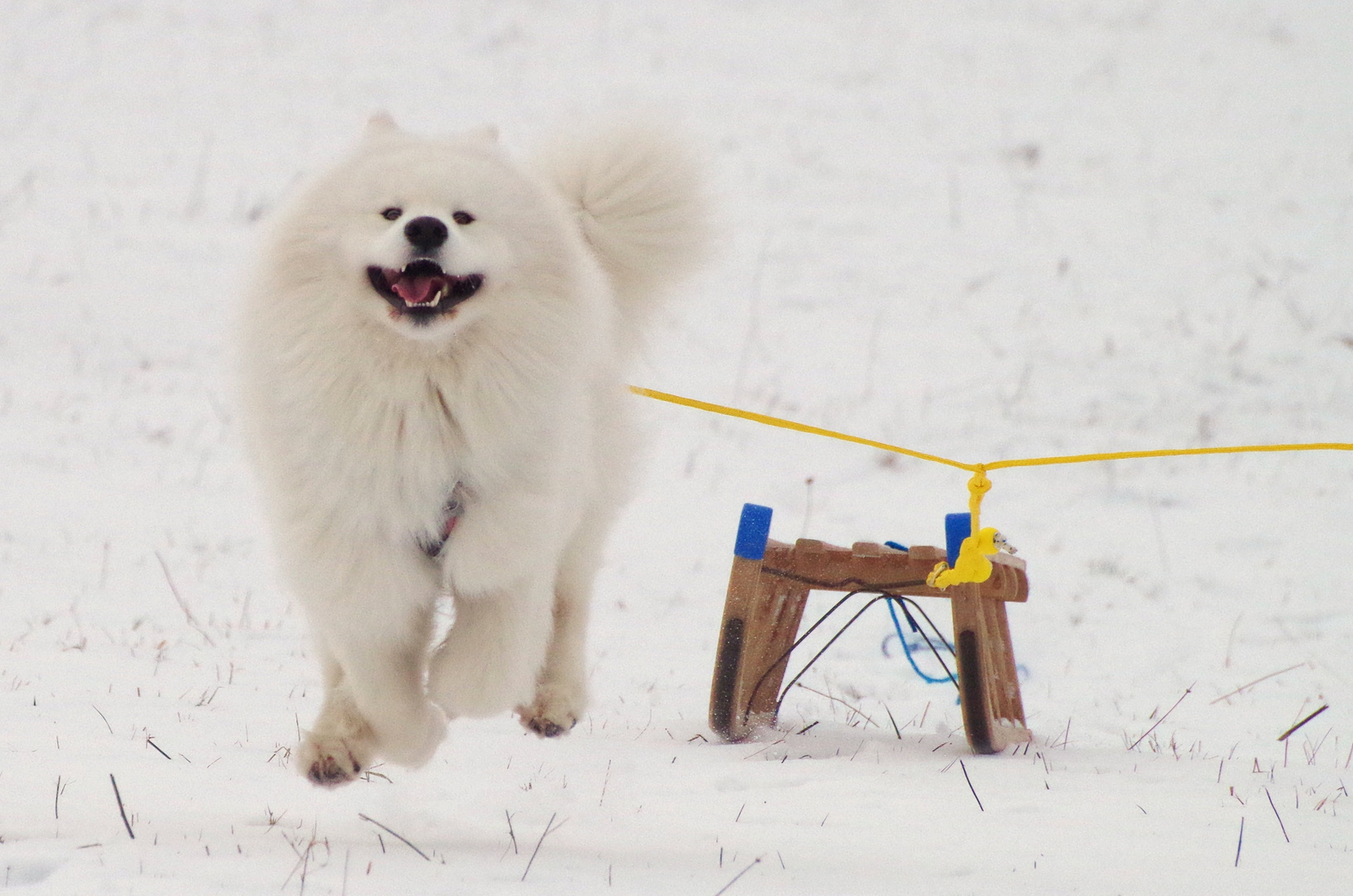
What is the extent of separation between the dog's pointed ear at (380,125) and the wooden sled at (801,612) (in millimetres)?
1280

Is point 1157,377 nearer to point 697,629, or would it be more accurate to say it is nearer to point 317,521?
point 697,629

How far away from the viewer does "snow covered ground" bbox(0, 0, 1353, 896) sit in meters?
2.61

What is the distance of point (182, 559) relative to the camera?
5070 millimetres

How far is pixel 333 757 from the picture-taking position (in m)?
2.64

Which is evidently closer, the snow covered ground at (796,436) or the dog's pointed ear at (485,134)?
the snow covered ground at (796,436)

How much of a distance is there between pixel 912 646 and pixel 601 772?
1.89m

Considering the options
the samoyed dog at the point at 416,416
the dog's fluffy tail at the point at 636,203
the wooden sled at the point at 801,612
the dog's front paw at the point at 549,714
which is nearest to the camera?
the samoyed dog at the point at 416,416

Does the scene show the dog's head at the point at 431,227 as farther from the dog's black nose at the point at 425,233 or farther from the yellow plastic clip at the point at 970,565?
the yellow plastic clip at the point at 970,565

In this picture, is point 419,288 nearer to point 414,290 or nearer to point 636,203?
point 414,290

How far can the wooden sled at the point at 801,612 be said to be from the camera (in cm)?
320

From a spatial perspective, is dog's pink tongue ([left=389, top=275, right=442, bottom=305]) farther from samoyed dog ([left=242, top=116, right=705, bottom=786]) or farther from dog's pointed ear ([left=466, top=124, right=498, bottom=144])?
dog's pointed ear ([left=466, top=124, right=498, bottom=144])

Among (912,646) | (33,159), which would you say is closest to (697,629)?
(912,646)

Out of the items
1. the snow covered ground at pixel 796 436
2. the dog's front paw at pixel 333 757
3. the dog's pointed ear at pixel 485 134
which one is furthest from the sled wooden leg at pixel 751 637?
Result: the dog's pointed ear at pixel 485 134

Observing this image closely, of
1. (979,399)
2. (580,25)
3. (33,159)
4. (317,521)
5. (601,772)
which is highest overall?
(580,25)
